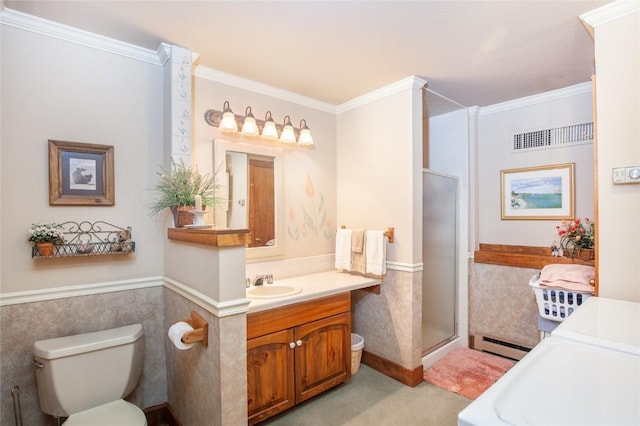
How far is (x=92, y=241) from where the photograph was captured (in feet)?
6.23

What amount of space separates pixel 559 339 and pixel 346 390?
66.6 inches

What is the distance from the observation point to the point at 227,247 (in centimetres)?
153

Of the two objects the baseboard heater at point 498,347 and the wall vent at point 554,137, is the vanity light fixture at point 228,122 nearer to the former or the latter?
the wall vent at point 554,137

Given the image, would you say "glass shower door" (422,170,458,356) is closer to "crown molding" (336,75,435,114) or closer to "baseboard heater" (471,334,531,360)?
"baseboard heater" (471,334,531,360)

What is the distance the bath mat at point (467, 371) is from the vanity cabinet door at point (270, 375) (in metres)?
1.22

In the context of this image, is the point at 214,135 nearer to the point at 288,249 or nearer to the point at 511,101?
the point at 288,249

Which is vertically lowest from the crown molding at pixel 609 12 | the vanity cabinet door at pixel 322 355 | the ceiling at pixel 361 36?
the vanity cabinet door at pixel 322 355

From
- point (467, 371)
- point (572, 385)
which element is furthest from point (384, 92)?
point (467, 371)

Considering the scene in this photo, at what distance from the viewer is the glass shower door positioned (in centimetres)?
283

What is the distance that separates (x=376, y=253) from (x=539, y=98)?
6.56ft

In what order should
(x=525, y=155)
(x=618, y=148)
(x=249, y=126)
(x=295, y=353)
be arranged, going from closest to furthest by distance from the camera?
(x=618, y=148)
(x=295, y=353)
(x=249, y=126)
(x=525, y=155)

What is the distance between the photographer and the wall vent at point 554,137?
104 inches

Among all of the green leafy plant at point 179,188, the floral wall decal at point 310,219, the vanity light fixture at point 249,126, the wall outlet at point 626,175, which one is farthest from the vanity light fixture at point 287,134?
the wall outlet at point 626,175

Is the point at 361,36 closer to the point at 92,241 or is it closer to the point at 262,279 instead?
the point at 262,279
